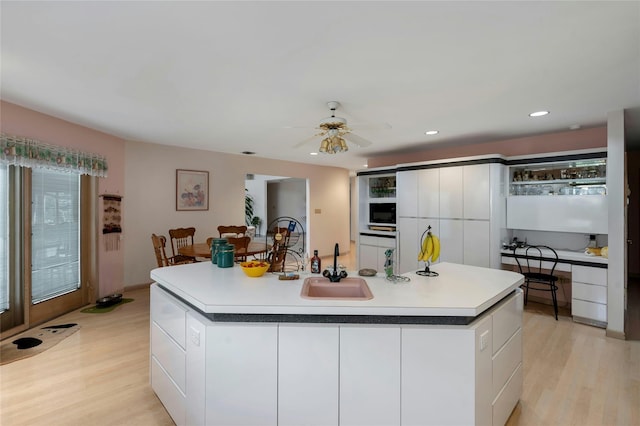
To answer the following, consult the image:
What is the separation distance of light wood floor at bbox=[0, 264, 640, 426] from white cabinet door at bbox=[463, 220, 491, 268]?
113 centimetres

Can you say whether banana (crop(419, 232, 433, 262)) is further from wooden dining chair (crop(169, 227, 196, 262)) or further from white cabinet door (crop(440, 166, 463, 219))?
wooden dining chair (crop(169, 227, 196, 262))

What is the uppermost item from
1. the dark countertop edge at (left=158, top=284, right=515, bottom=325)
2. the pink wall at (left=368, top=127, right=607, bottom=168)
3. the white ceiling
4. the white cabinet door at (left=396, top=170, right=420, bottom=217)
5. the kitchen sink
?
the white ceiling

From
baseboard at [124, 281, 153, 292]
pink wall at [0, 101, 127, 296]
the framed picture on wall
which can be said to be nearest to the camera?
pink wall at [0, 101, 127, 296]

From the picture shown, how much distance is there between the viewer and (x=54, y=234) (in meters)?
3.75

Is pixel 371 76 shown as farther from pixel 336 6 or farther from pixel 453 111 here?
pixel 453 111

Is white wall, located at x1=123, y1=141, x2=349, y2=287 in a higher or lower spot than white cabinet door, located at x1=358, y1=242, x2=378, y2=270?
higher

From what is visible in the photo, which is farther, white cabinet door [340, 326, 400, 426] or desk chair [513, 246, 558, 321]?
desk chair [513, 246, 558, 321]

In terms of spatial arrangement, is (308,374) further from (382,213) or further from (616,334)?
(382,213)

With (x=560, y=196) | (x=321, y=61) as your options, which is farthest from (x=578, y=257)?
(x=321, y=61)

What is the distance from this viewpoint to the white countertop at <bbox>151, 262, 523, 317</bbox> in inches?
59.9

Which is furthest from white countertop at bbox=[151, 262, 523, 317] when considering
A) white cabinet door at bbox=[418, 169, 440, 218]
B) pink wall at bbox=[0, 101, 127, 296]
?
white cabinet door at bbox=[418, 169, 440, 218]

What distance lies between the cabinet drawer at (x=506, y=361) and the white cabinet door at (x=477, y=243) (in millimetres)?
2473

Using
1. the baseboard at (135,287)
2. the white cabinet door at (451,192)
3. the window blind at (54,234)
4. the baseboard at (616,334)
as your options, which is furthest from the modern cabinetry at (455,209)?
the window blind at (54,234)

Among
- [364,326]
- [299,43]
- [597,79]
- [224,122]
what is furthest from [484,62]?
[224,122]
